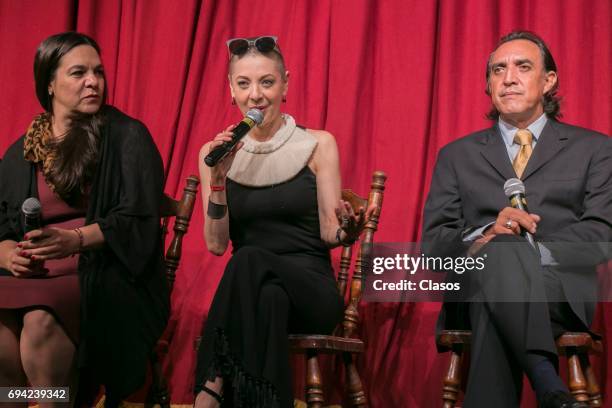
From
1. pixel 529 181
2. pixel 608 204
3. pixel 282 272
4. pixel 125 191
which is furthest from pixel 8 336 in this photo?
pixel 608 204

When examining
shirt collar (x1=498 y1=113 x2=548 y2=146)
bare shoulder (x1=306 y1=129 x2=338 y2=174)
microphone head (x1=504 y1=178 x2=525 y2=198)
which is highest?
shirt collar (x1=498 y1=113 x2=548 y2=146)

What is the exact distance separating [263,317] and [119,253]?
1.68 ft

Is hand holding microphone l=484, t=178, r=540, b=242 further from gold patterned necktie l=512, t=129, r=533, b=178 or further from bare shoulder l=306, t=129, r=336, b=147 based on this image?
bare shoulder l=306, t=129, r=336, b=147

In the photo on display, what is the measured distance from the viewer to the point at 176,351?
3445mm

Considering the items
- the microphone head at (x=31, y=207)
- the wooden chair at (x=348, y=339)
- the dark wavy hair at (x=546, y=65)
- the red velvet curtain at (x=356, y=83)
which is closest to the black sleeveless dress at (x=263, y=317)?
the wooden chair at (x=348, y=339)

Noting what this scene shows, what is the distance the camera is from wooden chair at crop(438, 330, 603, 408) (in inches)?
98.3

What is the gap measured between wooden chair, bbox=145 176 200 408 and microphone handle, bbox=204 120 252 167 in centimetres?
65

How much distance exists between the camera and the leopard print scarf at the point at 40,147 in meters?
2.84

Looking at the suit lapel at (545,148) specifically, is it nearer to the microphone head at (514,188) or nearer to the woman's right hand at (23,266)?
the microphone head at (514,188)

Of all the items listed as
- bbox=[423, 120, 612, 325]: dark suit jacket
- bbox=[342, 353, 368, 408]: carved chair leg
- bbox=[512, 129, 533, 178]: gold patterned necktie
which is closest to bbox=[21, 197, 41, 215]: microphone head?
bbox=[342, 353, 368, 408]: carved chair leg

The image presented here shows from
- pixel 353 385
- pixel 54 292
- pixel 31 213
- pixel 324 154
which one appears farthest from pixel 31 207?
pixel 353 385

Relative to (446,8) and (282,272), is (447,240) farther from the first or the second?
(446,8)

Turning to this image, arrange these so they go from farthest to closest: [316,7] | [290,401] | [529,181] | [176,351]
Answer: [316,7] < [176,351] < [529,181] < [290,401]

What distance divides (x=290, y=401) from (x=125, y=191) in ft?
2.72
